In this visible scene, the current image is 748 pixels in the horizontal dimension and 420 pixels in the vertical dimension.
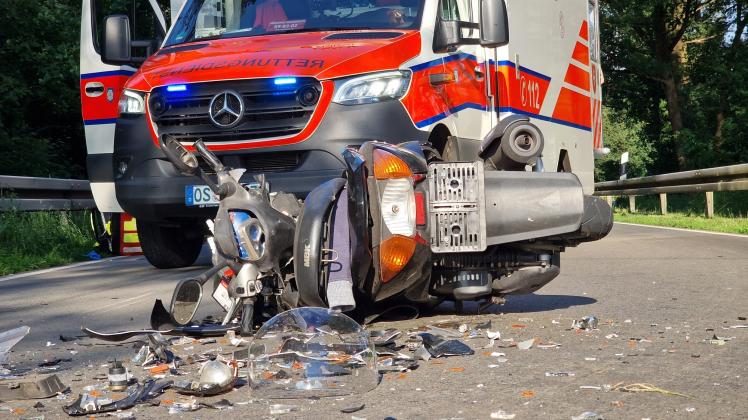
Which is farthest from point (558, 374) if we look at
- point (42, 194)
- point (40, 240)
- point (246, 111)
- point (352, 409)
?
point (42, 194)

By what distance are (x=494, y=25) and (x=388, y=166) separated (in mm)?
3292

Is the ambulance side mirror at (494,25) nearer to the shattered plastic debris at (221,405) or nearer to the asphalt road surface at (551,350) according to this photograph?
the asphalt road surface at (551,350)

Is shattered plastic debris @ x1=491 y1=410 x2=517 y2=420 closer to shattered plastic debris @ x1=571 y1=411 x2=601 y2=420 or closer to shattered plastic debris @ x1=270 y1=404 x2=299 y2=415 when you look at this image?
shattered plastic debris @ x1=571 y1=411 x2=601 y2=420

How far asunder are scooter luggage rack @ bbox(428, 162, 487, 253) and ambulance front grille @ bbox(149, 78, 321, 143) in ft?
7.65

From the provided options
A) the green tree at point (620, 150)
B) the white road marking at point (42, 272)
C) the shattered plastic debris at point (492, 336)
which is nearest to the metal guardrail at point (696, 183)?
the white road marking at point (42, 272)

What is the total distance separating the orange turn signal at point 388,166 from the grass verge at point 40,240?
237 inches

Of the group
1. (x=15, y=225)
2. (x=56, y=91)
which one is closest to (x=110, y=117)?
(x=15, y=225)

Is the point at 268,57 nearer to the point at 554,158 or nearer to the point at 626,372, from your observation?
the point at 554,158

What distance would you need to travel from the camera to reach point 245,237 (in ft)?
17.8

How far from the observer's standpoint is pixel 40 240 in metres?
12.8

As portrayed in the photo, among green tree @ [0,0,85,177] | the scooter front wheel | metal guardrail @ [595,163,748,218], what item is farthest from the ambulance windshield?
green tree @ [0,0,85,177]

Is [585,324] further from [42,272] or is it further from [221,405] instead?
[42,272]

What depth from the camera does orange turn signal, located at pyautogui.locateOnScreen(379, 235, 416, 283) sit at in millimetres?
→ 5422

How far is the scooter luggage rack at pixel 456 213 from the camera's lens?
5559mm
